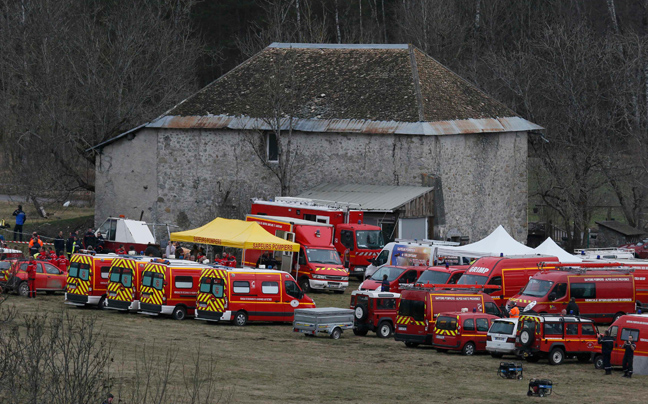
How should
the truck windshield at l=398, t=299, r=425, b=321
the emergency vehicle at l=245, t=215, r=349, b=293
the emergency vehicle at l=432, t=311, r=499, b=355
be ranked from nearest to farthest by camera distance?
the emergency vehicle at l=432, t=311, r=499, b=355 < the truck windshield at l=398, t=299, r=425, b=321 < the emergency vehicle at l=245, t=215, r=349, b=293

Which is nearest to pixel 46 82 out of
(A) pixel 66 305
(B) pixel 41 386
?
(A) pixel 66 305

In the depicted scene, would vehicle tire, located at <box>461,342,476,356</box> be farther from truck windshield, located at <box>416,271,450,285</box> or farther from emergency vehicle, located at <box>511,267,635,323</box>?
truck windshield, located at <box>416,271,450,285</box>

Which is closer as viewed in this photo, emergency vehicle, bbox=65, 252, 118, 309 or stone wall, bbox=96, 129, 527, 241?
emergency vehicle, bbox=65, 252, 118, 309

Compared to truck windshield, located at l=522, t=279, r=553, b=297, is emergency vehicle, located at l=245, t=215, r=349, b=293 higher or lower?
higher

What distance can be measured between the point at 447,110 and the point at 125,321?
2274 cm

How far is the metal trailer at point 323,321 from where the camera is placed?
30.1m

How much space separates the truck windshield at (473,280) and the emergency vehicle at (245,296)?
5367 mm

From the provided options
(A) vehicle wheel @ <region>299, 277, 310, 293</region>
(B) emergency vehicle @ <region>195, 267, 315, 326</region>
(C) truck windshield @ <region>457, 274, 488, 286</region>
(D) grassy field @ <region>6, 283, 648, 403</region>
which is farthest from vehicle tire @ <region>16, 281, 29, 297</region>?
(C) truck windshield @ <region>457, 274, 488, 286</region>

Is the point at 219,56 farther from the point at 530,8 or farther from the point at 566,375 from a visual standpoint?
the point at 566,375

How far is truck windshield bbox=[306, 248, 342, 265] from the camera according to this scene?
38500 mm

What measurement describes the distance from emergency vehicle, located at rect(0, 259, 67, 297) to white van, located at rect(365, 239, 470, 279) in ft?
36.0

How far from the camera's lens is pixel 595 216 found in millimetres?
A: 64312

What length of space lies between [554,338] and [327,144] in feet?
74.8

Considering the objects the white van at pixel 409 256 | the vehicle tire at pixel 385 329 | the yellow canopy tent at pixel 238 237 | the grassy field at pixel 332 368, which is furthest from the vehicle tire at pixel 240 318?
the white van at pixel 409 256
